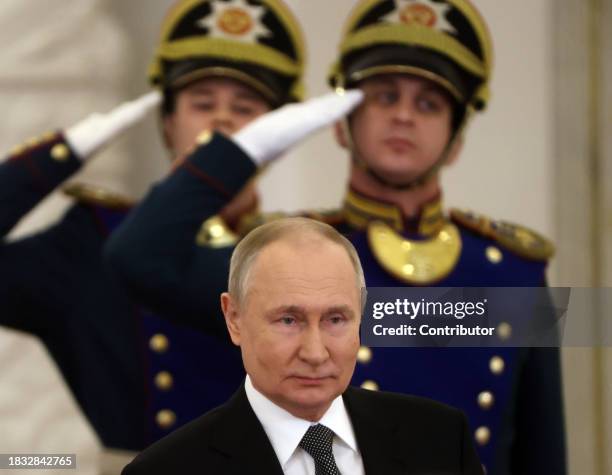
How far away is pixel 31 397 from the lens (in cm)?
131

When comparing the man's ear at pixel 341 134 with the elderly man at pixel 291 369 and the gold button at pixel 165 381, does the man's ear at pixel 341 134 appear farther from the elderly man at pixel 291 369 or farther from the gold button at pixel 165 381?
the elderly man at pixel 291 369

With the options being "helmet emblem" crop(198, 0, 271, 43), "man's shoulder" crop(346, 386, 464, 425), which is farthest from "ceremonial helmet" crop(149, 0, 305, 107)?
"man's shoulder" crop(346, 386, 464, 425)

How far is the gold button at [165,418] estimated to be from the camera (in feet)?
3.64

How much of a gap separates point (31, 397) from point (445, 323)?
54 centimetres

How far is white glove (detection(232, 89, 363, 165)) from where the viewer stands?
107cm

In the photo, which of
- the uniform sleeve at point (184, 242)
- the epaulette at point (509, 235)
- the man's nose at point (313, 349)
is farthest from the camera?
the epaulette at point (509, 235)

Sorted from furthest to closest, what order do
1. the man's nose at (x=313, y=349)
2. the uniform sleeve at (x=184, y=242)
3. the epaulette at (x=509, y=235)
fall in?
the epaulette at (x=509, y=235) < the uniform sleeve at (x=184, y=242) < the man's nose at (x=313, y=349)

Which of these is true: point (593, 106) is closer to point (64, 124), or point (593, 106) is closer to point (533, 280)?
point (533, 280)

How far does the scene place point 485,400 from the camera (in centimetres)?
105

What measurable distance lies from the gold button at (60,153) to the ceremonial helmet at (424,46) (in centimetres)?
26

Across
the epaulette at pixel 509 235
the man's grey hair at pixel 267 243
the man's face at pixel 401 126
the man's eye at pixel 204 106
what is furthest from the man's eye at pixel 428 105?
the man's grey hair at pixel 267 243

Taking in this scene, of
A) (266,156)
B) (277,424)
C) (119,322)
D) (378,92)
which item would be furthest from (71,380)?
(277,424)

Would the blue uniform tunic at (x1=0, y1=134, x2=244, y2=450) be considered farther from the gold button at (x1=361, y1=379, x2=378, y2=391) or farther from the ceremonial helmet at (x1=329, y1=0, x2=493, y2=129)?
the ceremonial helmet at (x1=329, y1=0, x2=493, y2=129)

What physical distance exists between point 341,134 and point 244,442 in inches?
19.5
